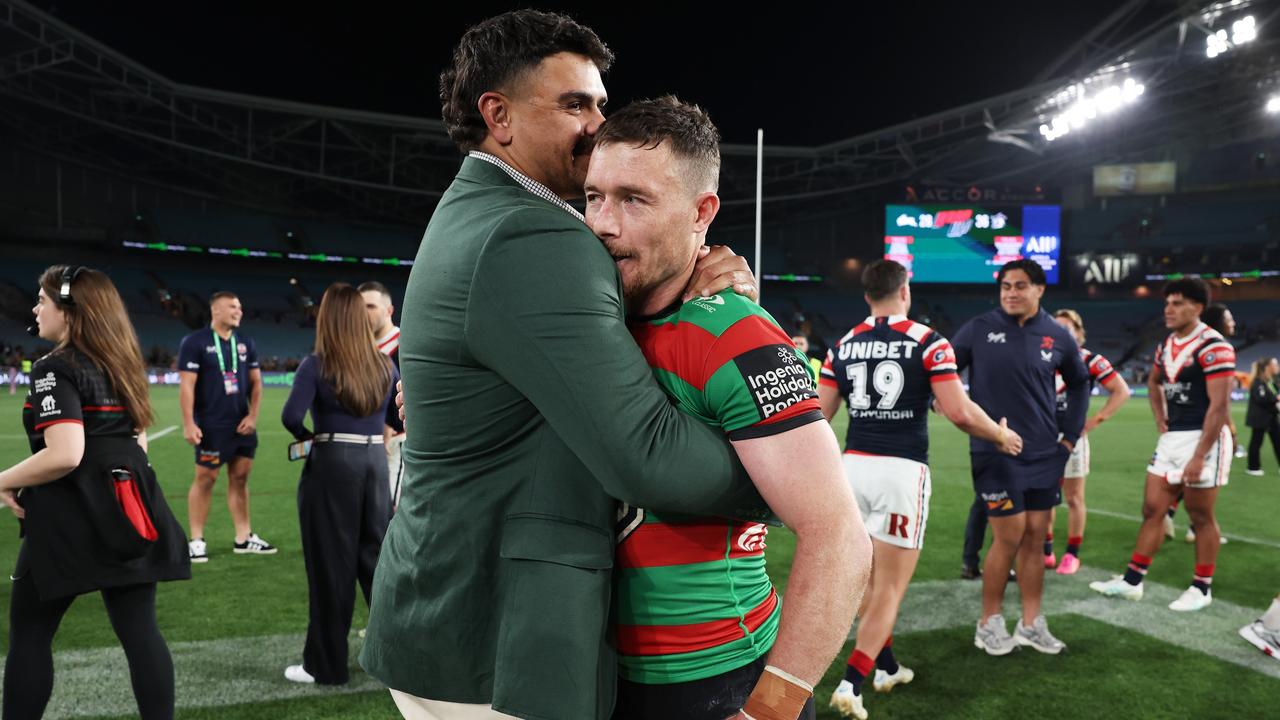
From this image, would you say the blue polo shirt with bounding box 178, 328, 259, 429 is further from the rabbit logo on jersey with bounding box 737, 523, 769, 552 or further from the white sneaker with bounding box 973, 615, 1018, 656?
the rabbit logo on jersey with bounding box 737, 523, 769, 552

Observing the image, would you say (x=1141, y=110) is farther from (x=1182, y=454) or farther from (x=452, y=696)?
(x=452, y=696)

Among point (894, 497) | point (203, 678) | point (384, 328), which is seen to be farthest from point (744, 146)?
point (203, 678)

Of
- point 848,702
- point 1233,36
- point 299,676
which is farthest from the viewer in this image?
point 1233,36

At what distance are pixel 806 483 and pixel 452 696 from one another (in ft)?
2.33

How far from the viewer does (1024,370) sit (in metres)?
5.27

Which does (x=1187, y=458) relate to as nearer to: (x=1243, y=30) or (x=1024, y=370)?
(x=1024, y=370)

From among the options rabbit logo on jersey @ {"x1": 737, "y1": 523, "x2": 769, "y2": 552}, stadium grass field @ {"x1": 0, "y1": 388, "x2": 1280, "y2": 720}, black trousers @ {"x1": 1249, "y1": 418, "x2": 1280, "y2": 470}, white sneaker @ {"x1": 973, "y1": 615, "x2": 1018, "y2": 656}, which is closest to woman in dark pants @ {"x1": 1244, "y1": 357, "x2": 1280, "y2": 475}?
black trousers @ {"x1": 1249, "y1": 418, "x2": 1280, "y2": 470}

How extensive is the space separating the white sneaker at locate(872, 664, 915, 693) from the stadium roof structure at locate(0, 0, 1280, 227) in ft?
77.4

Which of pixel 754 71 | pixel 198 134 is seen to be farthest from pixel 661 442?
pixel 198 134

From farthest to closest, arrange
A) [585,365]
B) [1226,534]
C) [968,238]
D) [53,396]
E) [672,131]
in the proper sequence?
[968,238] < [1226,534] < [53,396] < [672,131] < [585,365]

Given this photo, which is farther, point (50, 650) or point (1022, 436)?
point (1022, 436)

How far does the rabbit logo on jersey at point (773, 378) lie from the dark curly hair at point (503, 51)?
70 cm

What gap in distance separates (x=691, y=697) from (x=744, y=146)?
35210 mm

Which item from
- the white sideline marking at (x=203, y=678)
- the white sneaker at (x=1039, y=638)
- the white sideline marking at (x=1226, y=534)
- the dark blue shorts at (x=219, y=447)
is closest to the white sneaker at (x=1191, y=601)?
the white sneaker at (x=1039, y=638)
